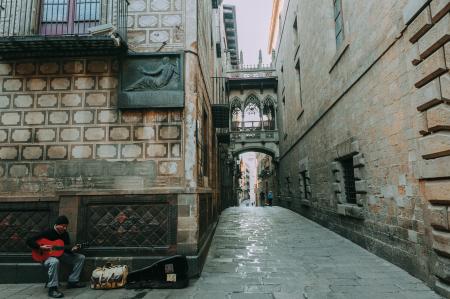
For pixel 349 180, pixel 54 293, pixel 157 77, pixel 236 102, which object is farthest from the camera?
pixel 236 102

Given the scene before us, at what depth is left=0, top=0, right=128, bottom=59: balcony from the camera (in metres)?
4.78

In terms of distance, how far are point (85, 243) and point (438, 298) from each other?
5.26 metres

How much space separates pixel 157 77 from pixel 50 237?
3211mm

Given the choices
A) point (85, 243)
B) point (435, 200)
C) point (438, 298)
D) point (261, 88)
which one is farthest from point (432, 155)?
point (261, 88)

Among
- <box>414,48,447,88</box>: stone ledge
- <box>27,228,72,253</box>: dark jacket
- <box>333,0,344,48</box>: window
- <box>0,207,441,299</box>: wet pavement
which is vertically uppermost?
<box>333,0,344,48</box>: window

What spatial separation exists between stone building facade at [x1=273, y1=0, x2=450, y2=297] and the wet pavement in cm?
41

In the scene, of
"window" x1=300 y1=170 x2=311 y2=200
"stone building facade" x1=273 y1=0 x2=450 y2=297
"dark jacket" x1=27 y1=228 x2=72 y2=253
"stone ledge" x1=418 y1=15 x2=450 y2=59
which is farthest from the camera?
"window" x1=300 y1=170 x2=311 y2=200

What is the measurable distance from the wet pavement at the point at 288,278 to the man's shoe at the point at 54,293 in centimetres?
14

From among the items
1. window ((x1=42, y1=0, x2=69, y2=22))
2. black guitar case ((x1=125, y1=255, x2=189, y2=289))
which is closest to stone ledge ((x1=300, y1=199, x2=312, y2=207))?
black guitar case ((x1=125, y1=255, x2=189, y2=289))

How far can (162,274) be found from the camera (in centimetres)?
437

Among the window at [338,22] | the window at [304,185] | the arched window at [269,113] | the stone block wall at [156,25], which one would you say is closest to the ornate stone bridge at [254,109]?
the arched window at [269,113]

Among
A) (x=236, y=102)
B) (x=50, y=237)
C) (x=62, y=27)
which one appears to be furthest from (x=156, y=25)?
(x=236, y=102)

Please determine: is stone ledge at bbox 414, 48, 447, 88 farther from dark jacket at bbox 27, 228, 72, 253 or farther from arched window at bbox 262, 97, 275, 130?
arched window at bbox 262, 97, 275, 130

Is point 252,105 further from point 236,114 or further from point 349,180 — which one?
point 349,180
